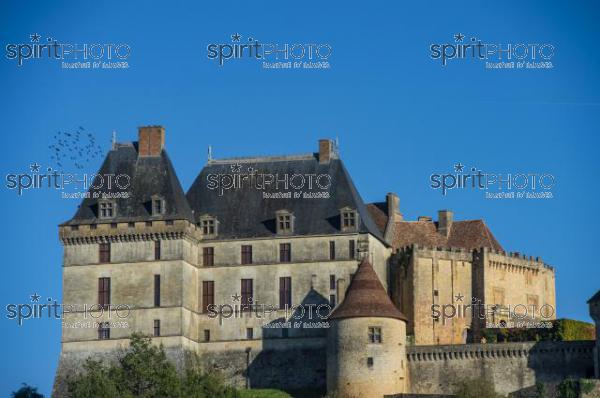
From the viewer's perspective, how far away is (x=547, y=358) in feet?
279

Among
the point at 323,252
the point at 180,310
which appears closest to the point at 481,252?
the point at 323,252

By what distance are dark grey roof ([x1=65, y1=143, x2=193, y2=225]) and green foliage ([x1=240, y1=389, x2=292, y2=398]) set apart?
9.61 meters

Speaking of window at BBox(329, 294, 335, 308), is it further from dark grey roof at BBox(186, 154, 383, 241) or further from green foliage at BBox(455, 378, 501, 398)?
green foliage at BBox(455, 378, 501, 398)

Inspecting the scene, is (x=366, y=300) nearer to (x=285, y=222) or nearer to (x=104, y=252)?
(x=285, y=222)

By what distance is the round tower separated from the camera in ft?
275

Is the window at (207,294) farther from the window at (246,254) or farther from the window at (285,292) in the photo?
the window at (285,292)

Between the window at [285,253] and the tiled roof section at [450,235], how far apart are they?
25.3 feet

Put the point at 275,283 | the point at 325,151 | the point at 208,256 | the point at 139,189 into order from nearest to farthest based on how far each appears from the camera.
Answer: the point at 275,283, the point at 208,256, the point at 139,189, the point at 325,151

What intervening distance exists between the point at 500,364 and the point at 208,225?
55.0 feet

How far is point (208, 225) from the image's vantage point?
91.4 meters

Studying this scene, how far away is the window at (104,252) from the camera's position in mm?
89688

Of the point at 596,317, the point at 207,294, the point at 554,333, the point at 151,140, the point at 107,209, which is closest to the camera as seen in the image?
the point at 596,317

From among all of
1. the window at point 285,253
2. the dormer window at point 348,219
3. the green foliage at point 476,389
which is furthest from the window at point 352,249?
the green foliage at point 476,389

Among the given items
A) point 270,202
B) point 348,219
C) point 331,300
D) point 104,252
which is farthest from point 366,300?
point 104,252
